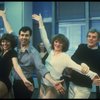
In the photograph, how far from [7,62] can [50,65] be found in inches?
18.2

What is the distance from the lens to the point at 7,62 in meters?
3.09

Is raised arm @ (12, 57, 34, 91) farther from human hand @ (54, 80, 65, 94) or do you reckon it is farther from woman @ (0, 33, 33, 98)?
human hand @ (54, 80, 65, 94)

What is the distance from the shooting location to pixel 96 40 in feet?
10.7

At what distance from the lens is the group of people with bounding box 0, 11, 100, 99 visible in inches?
119

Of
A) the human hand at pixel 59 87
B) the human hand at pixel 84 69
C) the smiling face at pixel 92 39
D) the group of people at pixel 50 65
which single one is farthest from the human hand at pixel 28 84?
the smiling face at pixel 92 39

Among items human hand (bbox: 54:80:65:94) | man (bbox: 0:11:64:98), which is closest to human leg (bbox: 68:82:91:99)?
human hand (bbox: 54:80:65:94)

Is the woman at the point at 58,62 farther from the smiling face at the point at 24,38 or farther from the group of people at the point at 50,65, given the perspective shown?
the smiling face at the point at 24,38

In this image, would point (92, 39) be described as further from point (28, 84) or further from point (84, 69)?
point (28, 84)

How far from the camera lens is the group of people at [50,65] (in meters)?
3.01

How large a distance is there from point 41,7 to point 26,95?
5.38 m

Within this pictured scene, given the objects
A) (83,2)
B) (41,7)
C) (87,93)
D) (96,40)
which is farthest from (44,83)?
(41,7)

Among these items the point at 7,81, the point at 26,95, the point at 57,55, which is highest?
the point at 57,55

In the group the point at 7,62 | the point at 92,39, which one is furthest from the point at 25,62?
the point at 92,39

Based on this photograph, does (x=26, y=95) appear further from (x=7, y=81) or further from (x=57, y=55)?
(x=57, y=55)
